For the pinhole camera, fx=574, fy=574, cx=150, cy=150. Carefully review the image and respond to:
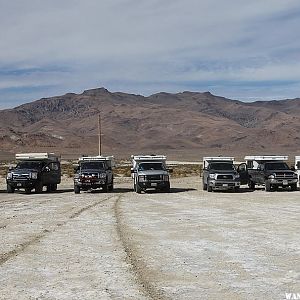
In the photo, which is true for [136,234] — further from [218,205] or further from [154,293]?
[218,205]

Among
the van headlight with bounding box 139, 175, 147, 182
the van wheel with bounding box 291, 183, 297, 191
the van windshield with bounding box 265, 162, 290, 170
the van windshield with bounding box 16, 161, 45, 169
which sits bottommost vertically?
the van wheel with bounding box 291, 183, 297, 191

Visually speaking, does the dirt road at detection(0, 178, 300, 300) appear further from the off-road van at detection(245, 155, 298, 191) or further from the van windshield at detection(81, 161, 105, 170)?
the van windshield at detection(81, 161, 105, 170)

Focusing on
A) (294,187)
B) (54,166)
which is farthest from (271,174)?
(54,166)

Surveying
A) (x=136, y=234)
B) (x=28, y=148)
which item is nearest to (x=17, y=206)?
(x=136, y=234)

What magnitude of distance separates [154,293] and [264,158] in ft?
83.1

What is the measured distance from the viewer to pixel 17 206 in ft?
76.2

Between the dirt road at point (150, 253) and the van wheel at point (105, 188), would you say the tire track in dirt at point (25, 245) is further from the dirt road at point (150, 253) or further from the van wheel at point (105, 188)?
the van wheel at point (105, 188)

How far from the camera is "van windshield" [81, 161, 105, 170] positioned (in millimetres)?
31453

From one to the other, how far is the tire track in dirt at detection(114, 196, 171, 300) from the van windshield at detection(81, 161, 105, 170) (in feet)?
50.6

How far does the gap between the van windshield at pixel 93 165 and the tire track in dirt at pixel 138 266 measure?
15437 mm

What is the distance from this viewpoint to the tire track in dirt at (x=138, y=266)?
8398mm

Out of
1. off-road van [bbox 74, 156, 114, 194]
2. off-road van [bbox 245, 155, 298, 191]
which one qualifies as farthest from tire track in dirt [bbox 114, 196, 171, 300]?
off-road van [bbox 245, 155, 298, 191]

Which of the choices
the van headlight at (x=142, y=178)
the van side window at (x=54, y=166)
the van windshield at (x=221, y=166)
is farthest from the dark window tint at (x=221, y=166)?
the van side window at (x=54, y=166)

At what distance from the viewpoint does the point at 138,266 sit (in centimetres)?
1031
